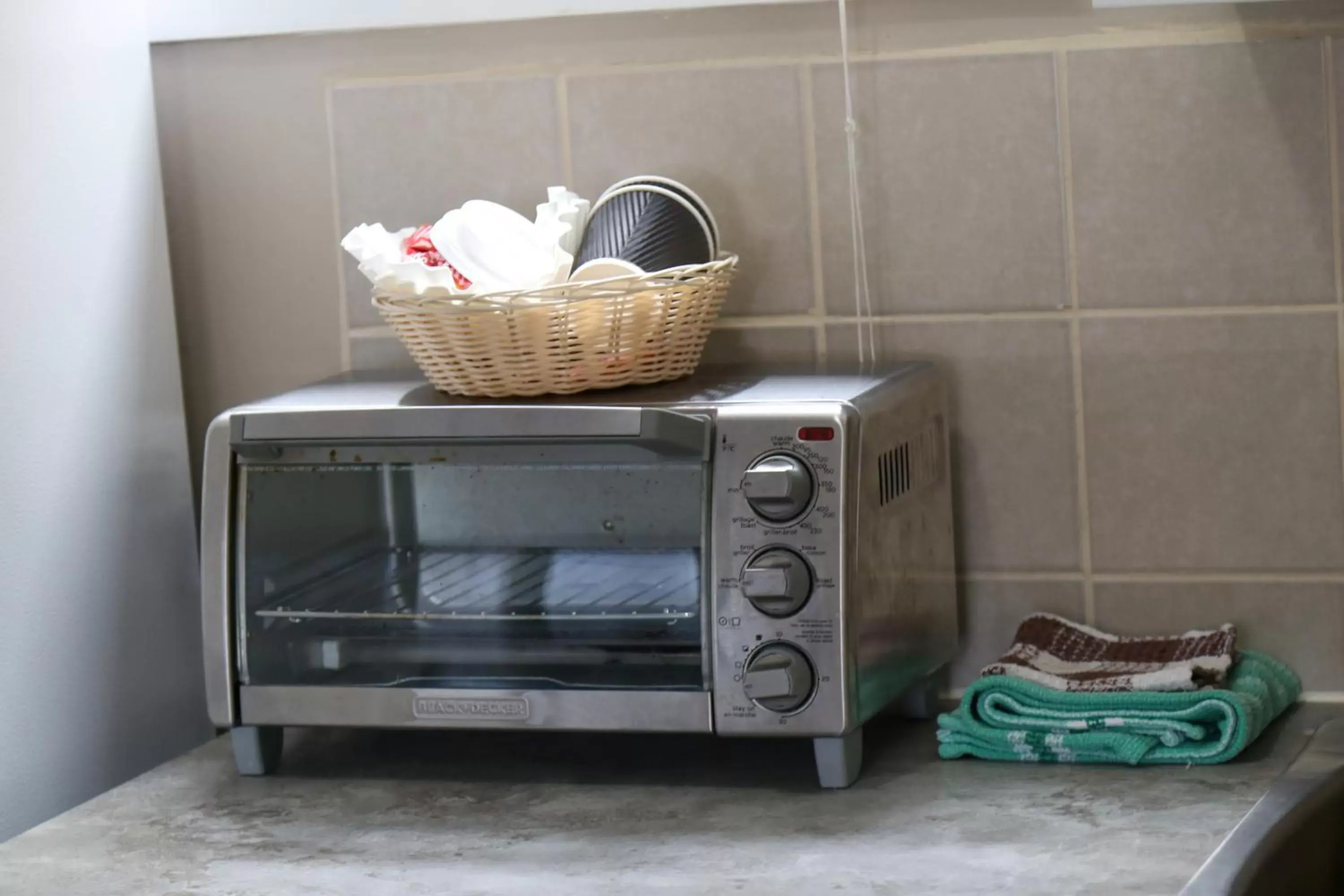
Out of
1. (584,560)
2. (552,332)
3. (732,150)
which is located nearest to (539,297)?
(552,332)

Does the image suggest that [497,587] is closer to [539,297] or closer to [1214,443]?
[539,297]

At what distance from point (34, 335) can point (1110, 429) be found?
78 centimetres

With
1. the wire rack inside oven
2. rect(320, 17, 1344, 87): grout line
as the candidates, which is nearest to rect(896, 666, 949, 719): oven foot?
the wire rack inside oven

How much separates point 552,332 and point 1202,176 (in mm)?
482

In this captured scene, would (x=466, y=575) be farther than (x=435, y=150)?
No

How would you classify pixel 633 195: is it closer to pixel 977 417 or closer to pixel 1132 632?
pixel 977 417

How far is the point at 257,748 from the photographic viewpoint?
1171 millimetres

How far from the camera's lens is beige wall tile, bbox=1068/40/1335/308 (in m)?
1.17

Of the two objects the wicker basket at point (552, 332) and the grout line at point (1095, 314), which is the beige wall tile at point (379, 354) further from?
the grout line at point (1095, 314)

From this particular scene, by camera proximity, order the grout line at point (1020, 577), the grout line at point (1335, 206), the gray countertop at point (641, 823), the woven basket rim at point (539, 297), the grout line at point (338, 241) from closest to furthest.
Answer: the gray countertop at point (641, 823) < the woven basket rim at point (539, 297) < the grout line at point (1335, 206) < the grout line at point (1020, 577) < the grout line at point (338, 241)

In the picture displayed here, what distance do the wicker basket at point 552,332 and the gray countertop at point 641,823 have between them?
0.27m

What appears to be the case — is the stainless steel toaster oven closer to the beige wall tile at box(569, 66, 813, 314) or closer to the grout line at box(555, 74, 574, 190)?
the beige wall tile at box(569, 66, 813, 314)

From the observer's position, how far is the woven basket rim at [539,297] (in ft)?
3.45

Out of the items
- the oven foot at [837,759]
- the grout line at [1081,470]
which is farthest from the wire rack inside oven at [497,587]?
the grout line at [1081,470]
